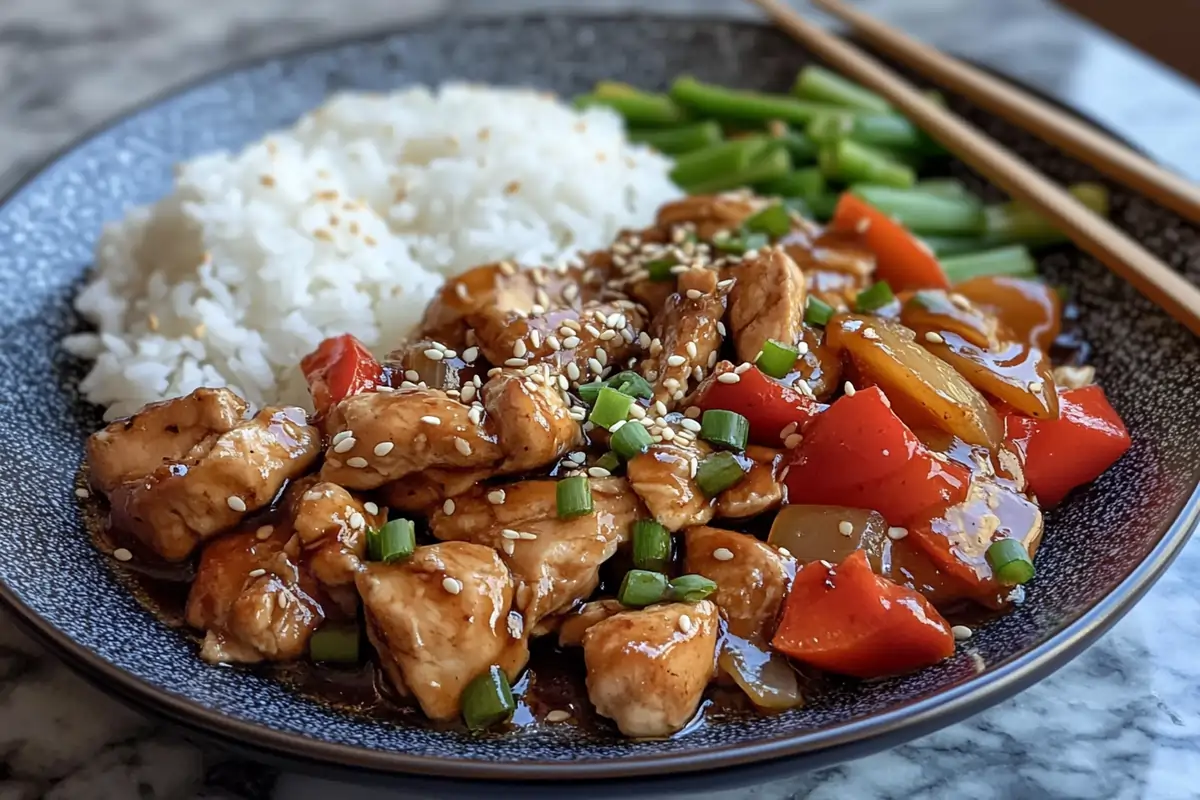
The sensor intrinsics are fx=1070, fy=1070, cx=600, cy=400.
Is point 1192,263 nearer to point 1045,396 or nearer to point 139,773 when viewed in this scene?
point 1045,396

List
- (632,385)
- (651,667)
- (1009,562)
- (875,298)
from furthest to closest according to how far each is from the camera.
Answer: (875,298) < (632,385) < (1009,562) < (651,667)

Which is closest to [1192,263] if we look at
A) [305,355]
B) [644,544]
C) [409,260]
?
[644,544]

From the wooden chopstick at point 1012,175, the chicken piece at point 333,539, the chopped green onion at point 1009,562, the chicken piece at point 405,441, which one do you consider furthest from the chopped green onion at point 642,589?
the wooden chopstick at point 1012,175

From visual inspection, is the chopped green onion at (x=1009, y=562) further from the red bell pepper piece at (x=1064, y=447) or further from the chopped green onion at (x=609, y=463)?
the chopped green onion at (x=609, y=463)

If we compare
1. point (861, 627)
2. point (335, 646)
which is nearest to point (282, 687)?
point (335, 646)

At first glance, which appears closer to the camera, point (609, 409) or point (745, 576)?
point (745, 576)

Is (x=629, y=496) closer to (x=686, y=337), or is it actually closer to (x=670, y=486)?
(x=670, y=486)
